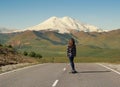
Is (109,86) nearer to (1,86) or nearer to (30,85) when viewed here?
(30,85)

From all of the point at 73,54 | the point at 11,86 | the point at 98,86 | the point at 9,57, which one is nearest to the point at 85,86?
the point at 98,86

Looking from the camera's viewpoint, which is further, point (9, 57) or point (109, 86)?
point (9, 57)

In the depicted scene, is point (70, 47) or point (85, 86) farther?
point (70, 47)

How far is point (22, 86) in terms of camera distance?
577 inches

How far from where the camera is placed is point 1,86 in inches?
579

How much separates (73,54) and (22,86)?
7.65 metres

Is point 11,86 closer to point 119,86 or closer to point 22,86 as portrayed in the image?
point 22,86

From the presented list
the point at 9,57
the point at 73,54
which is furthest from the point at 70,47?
the point at 9,57

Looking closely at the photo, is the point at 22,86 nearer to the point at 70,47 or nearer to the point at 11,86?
the point at 11,86

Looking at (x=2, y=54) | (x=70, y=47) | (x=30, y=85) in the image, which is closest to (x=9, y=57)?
(x=2, y=54)

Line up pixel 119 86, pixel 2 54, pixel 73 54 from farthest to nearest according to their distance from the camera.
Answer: pixel 2 54, pixel 73 54, pixel 119 86

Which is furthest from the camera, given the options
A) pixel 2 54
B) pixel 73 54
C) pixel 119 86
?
pixel 2 54

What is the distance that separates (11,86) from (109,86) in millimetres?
3952

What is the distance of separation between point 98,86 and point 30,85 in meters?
2.83
